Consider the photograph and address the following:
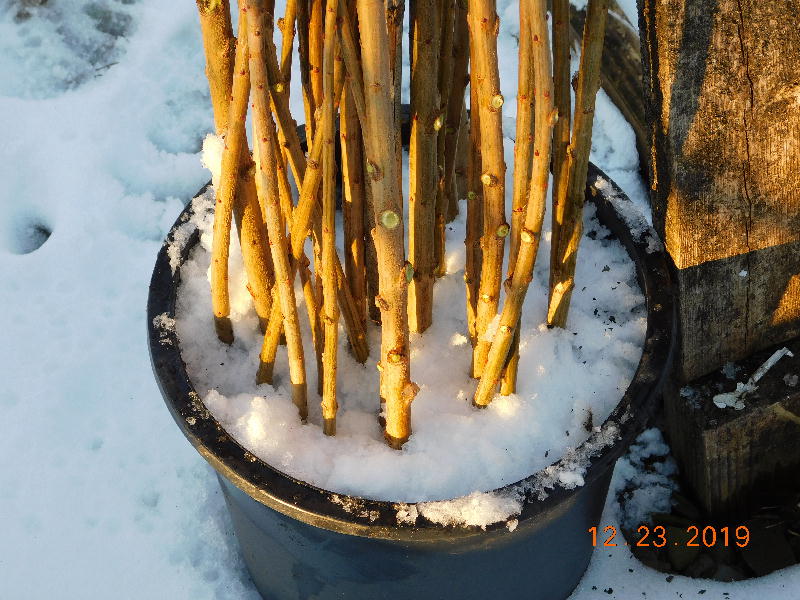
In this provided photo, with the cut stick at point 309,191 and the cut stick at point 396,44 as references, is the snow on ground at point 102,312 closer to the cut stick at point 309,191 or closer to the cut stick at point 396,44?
the cut stick at point 309,191

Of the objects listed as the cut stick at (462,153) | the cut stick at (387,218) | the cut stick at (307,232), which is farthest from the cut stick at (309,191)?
the cut stick at (462,153)

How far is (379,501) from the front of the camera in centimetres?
101

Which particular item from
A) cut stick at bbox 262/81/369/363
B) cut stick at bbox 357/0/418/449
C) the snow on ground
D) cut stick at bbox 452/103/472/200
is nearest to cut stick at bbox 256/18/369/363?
cut stick at bbox 262/81/369/363

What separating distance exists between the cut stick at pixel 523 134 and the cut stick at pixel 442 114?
11cm

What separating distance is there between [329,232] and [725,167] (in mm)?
574

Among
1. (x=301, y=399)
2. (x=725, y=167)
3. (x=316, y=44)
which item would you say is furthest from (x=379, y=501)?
(x=725, y=167)

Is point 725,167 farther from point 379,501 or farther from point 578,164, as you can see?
point 379,501

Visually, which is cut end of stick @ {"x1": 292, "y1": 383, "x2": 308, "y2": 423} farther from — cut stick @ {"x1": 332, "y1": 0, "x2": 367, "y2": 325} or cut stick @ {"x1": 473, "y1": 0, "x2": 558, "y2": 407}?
cut stick @ {"x1": 473, "y1": 0, "x2": 558, "y2": 407}

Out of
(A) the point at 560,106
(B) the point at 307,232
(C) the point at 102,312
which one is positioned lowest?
(C) the point at 102,312

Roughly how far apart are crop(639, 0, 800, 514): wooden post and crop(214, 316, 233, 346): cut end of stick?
2.14 ft

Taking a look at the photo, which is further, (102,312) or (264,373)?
(102,312)

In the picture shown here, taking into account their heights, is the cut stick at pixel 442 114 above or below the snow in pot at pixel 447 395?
above

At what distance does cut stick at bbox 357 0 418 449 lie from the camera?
2.72ft

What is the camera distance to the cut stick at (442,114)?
1.05 meters
